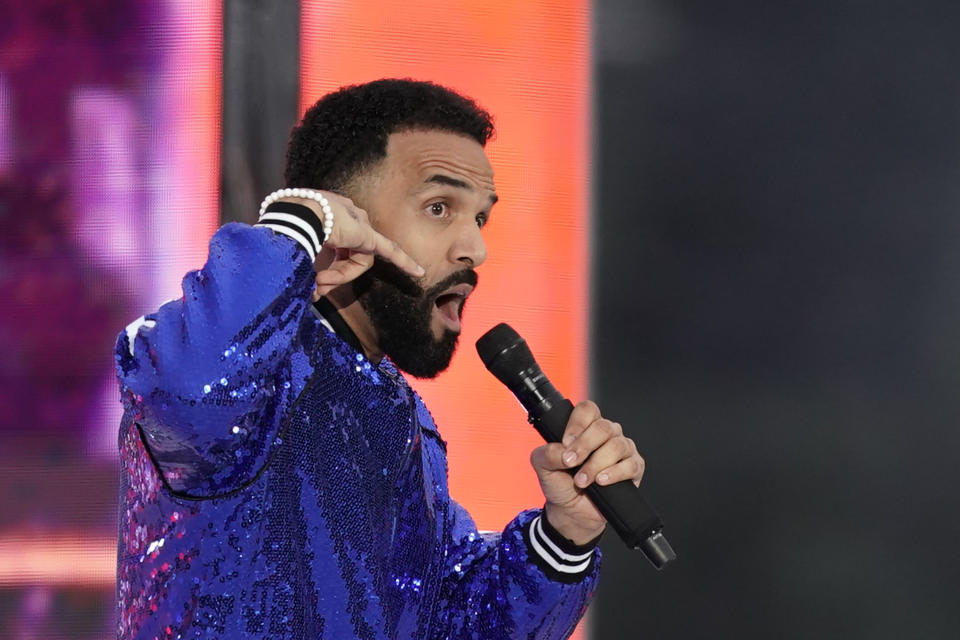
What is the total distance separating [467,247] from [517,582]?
45 cm

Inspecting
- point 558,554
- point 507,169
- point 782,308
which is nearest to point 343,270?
point 558,554

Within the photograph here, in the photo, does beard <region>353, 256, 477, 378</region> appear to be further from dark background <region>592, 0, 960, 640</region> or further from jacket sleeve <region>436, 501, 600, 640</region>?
dark background <region>592, 0, 960, 640</region>

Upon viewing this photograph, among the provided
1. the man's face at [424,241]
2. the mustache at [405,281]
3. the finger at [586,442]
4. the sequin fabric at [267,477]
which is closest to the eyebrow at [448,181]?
the man's face at [424,241]

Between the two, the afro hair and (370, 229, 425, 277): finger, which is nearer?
(370, 229, 425, 277): finger

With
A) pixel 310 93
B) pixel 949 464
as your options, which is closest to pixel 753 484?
pixel 949 464

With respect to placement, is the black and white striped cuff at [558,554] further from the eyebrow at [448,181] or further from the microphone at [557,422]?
the eyebrow at [448,181]

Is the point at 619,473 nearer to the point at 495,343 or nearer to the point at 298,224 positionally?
the point at 495,343

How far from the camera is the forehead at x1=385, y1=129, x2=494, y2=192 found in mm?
1225

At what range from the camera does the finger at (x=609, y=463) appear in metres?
1.01

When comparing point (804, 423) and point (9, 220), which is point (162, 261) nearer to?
point (9, 220)

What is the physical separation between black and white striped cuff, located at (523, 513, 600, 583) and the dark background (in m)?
0.53

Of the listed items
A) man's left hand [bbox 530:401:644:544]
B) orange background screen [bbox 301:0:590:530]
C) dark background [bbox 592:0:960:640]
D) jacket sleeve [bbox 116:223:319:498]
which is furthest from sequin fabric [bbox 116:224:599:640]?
dark background [bbox 592:0:960:640]

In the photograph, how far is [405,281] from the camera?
117cm

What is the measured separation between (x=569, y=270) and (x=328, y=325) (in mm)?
773
